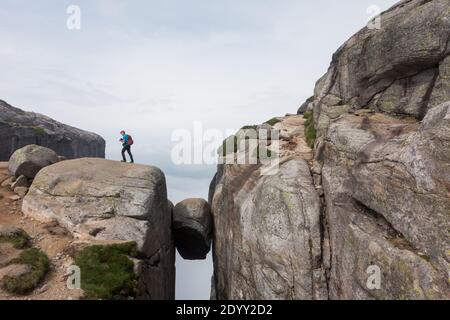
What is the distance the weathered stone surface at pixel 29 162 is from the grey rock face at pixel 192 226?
16.1 metres

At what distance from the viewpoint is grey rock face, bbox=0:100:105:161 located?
68.8 m

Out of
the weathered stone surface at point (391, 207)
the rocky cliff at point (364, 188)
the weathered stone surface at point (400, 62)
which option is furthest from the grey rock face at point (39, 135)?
the weathered stone surface at point (391, 207)

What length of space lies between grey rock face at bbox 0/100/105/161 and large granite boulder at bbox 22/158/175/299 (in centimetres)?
4866

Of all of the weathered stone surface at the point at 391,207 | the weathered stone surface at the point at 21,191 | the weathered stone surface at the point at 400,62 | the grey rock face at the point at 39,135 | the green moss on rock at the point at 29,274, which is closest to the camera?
the weathered stone surface at the point at 391,207

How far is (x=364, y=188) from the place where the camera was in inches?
786

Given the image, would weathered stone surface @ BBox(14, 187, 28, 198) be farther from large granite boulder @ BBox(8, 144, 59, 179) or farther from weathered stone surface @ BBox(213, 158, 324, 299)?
weathered stone surface @ BBox(213, 158, 324, 299)

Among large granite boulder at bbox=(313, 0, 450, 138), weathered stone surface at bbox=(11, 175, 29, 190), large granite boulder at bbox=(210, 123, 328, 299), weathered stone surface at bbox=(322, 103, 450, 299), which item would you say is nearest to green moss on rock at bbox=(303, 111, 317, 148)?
large granite boulder at bbox=(210, 123, 328, 299)

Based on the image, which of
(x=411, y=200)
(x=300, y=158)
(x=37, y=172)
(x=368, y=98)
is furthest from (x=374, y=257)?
(x=37, y=172)

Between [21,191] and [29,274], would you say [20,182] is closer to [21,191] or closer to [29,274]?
[21,191]

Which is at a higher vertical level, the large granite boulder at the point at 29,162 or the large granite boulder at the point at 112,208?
the large granite boulder at the point at 29,162

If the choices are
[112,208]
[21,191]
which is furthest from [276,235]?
[21,191]

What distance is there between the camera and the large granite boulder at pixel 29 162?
3234 centimetres

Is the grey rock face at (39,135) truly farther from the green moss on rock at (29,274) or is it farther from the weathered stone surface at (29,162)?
the green moss on rock at (29,274)

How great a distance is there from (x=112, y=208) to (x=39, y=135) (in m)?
60.7
